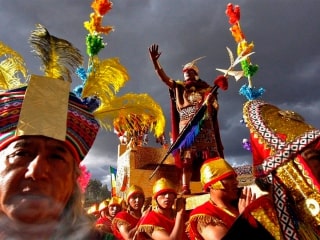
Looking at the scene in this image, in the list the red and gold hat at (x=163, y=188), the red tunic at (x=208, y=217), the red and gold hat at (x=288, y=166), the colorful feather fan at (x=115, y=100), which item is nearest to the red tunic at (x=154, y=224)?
the red and gold hat at (x=163, y=188)

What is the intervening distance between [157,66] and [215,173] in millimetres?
3302

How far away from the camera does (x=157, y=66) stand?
272 inches

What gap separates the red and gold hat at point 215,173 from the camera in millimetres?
4000

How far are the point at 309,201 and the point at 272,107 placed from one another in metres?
0.64

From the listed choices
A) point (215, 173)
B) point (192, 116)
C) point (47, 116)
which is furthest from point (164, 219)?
point (47, 116)

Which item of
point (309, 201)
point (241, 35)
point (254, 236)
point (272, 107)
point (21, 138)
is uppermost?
point (241, 35)

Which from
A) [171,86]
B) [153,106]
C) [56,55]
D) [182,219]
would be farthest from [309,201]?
[171,86]

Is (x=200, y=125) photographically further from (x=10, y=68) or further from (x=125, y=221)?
(x=10, y=68)

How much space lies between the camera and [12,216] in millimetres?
1262

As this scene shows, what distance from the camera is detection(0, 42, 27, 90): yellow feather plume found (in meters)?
2.02

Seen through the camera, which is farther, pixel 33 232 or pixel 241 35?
pixel 241 35

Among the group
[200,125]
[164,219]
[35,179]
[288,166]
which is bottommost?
[35,179]

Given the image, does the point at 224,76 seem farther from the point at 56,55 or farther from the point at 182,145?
the point at 56,55

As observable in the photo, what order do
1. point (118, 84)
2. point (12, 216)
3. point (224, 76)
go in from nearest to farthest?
1. point (12, 216)
2. point (118, 84)
3. point (224, 76)
